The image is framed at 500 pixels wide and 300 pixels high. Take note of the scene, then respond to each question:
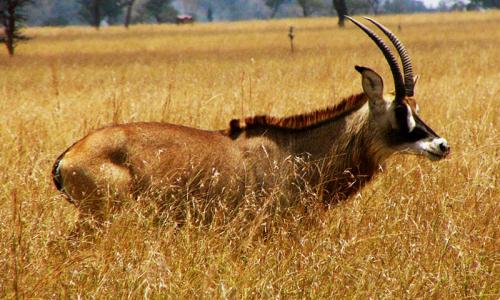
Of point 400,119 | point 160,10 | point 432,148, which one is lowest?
point 160,10

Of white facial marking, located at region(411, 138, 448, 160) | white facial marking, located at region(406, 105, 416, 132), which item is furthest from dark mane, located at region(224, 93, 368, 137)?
white facial marking, located at region(411, 138, 448, 160)

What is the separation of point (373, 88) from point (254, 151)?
93cm

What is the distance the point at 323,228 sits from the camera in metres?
4.77

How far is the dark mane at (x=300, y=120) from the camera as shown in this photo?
5.46 meters

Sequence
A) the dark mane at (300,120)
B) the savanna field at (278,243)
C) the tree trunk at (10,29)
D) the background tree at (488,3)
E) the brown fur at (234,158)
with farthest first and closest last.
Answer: the background tree at (488,3), the tree trunk at (10,29), the dark mane at (300,120), the brown fur at (234,158), the savanna field at (278,243)

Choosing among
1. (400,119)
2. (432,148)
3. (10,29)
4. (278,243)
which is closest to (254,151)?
(278,243)

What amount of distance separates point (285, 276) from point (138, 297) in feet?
2.40

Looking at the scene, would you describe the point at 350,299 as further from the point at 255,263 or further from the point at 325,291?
the point at 255,263

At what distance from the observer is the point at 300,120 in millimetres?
5555

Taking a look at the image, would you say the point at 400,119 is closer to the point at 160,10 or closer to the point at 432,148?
the point at 432,148

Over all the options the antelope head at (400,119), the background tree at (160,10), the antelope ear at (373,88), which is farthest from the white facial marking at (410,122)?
the background tree at (160,10)

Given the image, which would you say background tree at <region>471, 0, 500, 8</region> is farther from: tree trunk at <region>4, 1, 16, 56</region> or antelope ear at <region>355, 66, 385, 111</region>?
antelope ear at <region>355, 66, 385, 111</region>

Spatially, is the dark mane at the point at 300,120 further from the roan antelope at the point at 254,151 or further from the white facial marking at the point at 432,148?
the white facial marking at the point at 432,148

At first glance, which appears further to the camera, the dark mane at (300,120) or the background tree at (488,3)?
the background tree at (488,3)
